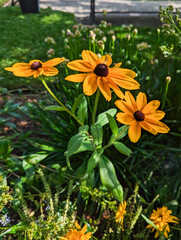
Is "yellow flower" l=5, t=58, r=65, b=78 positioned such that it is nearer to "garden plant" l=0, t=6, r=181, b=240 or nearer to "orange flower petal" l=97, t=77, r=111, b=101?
"garden plant" l=0, t=6, r=181, b=240

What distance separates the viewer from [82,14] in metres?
6.10

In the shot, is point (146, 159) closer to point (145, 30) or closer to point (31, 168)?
point (31, 168)

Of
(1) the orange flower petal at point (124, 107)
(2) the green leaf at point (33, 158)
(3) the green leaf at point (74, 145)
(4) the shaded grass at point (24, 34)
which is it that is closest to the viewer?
(1) the orange flower petal at point (124, 107)

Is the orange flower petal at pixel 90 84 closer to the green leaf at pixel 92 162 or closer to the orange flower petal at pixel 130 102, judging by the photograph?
the orange flower petal at pixel 130 102

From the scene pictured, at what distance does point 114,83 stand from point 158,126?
27 centimetres

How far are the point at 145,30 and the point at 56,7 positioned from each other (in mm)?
2868

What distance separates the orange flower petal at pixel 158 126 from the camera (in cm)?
107

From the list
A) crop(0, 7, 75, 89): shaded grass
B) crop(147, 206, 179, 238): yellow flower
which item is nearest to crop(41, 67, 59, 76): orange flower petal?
crop(147, 206, 179, 238): yellow flower

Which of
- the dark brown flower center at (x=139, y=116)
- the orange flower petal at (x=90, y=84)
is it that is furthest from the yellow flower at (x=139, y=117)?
the orange flower petal at (x=90, y=84)

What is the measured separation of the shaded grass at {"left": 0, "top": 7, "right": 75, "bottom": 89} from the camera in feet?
12.5

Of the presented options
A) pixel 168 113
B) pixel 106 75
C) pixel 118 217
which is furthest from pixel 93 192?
pixel 168 113

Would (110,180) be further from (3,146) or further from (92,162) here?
(3,146)

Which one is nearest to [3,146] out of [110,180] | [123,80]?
[110,180]

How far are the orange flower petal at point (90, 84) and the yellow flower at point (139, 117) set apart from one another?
13 cm
